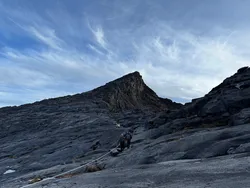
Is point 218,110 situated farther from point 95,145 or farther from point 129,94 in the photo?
point 129,94

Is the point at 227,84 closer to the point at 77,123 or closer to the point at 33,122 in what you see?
the point at 77,123

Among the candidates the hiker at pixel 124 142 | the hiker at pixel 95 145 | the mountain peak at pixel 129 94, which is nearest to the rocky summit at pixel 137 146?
the hiker at pixel 95 145

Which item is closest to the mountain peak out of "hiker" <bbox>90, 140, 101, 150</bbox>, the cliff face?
"hiker" <bbox>90, 140, 101, 150</bbox>

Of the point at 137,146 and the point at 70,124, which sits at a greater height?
the point at 70,124

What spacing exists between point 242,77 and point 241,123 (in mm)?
11780

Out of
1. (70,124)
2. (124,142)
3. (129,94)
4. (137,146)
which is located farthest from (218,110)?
(129,94)

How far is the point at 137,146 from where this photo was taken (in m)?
21.9

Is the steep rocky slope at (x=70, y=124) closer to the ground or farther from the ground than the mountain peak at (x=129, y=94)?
closer to the ground

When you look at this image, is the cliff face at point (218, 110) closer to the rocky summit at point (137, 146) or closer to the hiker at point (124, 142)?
the rocky summit at point (137, 146)

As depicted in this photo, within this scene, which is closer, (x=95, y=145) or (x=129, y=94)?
(x=95, y=145)

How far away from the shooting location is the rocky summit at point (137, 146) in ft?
39.1

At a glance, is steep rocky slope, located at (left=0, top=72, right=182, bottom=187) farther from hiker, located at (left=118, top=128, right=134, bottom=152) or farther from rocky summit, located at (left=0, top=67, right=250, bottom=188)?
hiker, located at (left=118, top=128, right=134, bottom=152)

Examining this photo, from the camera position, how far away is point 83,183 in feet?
43.8

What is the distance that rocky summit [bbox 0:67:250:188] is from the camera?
11922 millimetres
